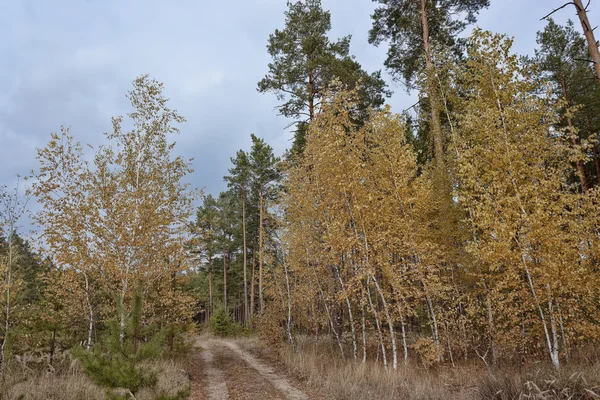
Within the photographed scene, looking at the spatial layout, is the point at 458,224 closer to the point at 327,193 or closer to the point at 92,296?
the point at 327,193

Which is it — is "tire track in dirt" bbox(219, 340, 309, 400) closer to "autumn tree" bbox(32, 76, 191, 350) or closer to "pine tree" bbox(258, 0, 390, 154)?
"autumn tree" bbox(32, 76, 191, 350)

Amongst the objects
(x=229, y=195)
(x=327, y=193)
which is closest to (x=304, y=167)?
(x=327, y=193)

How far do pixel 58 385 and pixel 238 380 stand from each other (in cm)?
445

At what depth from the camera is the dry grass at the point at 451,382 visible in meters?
5.08

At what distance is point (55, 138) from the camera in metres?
8.59

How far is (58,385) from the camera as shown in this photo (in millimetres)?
7109

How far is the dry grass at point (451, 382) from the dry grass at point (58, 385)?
352 centimetres

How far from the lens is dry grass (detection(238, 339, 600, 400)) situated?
5079 mm

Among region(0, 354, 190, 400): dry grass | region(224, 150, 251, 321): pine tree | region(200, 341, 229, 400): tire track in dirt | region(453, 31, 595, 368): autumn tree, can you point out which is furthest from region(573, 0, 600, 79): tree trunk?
region(224, 150, 251, 321): pine tree

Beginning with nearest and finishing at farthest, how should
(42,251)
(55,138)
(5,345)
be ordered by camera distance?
(5,345), (42,251), (55,138)

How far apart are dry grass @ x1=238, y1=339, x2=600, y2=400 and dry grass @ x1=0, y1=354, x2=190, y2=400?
352 cm

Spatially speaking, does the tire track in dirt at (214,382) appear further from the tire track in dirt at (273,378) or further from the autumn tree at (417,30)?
the autumn tree at (417,30)

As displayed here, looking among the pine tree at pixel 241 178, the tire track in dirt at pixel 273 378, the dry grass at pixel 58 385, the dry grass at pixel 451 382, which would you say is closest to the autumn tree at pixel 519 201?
the dry grass at pixel 451 382

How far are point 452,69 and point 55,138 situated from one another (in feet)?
39.6
